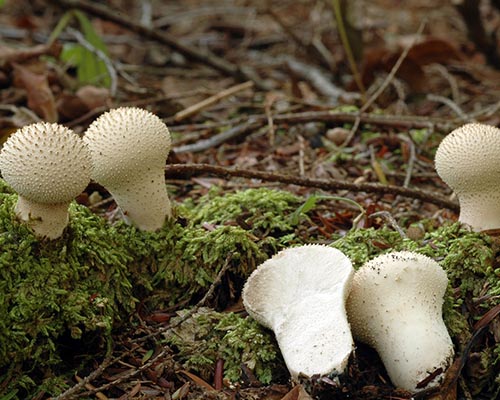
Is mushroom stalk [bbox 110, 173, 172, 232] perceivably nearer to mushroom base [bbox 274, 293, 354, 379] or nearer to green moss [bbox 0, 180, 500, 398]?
green moss [bbox 0, 180, 500, 398]

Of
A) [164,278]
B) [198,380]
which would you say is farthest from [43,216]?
[198,380]

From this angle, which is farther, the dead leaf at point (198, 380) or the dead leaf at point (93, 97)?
the dead leaf at point (93, 97)

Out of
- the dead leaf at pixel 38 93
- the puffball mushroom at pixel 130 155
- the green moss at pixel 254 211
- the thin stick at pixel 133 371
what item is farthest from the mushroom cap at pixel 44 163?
the dead leaf at pixel 38 93

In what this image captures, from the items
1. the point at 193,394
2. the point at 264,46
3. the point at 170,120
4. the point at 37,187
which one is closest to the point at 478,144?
the point at 193,394

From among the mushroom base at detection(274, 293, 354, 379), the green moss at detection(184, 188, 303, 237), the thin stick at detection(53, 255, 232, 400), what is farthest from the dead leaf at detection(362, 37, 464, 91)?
the mushroom base at detection(274, 293, 354, 379)

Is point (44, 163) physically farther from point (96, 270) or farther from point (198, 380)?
point (198, 380)

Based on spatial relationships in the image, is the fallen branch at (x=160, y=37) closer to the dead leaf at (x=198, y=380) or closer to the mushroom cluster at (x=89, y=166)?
the mushroom cluster at (x=89, y=166)

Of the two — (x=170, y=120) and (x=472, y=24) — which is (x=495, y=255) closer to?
(x=170, y=120)
